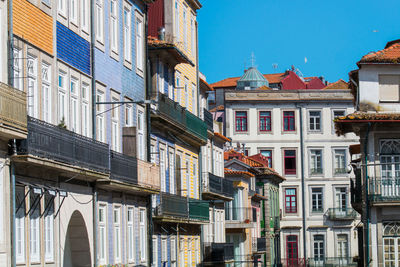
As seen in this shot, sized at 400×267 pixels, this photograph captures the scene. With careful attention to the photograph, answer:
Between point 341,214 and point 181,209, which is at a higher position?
point 341,214

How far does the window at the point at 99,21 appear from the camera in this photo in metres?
33.4

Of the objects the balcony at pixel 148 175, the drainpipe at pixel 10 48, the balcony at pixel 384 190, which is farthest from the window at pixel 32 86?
the balcony at pixel 384 190

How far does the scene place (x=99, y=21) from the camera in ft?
111

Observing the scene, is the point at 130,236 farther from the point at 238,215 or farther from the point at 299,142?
the point at 299,142

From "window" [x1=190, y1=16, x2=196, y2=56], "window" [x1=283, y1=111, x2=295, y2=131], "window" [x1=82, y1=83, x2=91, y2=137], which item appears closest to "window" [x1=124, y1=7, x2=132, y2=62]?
"window" [x1=82, y1=83, x2=91, y2=137]

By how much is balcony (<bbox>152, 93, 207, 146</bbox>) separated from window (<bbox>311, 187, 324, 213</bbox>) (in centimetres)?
3838

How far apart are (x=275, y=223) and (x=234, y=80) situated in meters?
28.3

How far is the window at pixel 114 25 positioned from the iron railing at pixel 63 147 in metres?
5.11

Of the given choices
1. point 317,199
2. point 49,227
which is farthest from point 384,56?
point 317,199

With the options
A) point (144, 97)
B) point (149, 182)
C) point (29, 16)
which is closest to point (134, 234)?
point (149, 182)

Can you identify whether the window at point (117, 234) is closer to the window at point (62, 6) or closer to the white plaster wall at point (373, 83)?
the window at point (62, 6)

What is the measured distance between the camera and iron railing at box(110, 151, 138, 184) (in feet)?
108

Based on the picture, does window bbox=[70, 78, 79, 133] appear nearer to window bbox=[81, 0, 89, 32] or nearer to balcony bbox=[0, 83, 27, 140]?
window bbox=[81, 0, 89, 32]

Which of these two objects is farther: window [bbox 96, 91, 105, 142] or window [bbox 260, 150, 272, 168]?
window [bbox 260, 150, 272, 168]
